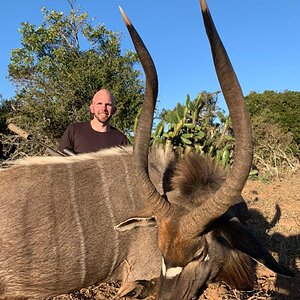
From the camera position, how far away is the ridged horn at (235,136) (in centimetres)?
162

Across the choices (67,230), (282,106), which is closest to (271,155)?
(67,230)

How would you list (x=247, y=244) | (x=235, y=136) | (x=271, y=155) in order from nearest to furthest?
(x=235, y=136) < (x=247, y=244) < (x=271, y=155)

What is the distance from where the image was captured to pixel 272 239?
3908 millimetres

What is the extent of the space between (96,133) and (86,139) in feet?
0.45

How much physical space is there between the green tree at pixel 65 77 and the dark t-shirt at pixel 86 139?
6.15 m

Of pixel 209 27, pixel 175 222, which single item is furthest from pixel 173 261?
pixel 209 27

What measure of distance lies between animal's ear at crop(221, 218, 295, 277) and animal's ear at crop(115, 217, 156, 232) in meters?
0.43

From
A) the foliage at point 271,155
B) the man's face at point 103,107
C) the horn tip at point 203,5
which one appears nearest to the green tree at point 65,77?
the foliage at point 271,155

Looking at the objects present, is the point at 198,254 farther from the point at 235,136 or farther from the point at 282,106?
the point at 282,106

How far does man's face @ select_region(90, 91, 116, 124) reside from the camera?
13.8 ft

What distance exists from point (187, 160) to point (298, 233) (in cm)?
188

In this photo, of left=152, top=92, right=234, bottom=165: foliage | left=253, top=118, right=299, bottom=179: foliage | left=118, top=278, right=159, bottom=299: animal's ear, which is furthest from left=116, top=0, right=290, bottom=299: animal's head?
left=253, top=118, right=299, bottom=179: foliage

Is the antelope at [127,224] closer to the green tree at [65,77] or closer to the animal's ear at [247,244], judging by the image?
the animal's ear at [247,244]

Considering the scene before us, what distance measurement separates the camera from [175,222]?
2240 mm
